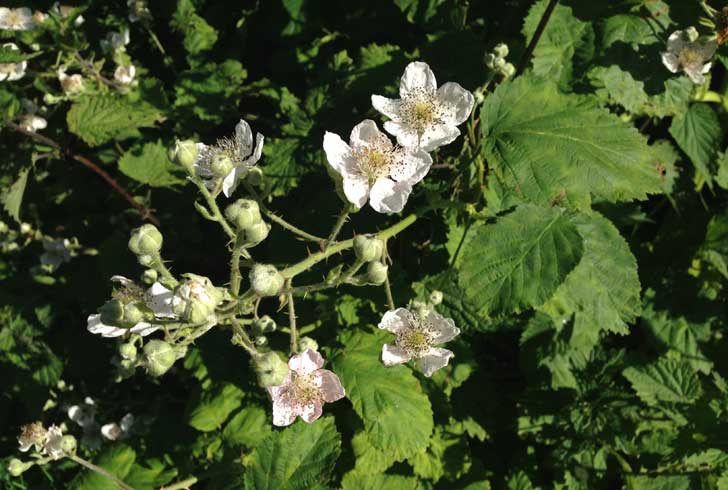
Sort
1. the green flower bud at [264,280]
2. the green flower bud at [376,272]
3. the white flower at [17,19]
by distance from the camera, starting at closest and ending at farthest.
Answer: the green flower bud at [264,280] → the green flower bud at [376,272] → the white flower at [17,19]

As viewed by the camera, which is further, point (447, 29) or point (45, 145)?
point (45, 145)

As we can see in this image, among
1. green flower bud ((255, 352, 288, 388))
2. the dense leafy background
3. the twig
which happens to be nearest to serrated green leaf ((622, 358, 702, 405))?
the dense leafy background

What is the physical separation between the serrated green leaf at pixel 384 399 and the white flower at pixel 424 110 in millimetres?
664

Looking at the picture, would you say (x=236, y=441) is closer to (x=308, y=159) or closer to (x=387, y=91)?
(x=308, y=159)

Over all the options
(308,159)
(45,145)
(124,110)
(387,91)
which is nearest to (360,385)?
(308,159)

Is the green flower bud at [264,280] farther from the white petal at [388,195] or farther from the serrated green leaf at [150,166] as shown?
the serrated green leaf at [150,166]

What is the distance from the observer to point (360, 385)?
1.86 metres

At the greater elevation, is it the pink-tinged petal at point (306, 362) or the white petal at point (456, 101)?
the white petal at point (456, 101)

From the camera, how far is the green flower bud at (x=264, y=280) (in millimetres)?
1420

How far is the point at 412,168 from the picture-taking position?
1670 mm

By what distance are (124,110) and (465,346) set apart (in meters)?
1.80

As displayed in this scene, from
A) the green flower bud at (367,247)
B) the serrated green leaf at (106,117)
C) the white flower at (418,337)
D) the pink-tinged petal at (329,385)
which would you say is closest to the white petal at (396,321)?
the white flower at (418,337)

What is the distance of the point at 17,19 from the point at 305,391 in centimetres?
229

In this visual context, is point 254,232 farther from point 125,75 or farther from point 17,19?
point 17,19
